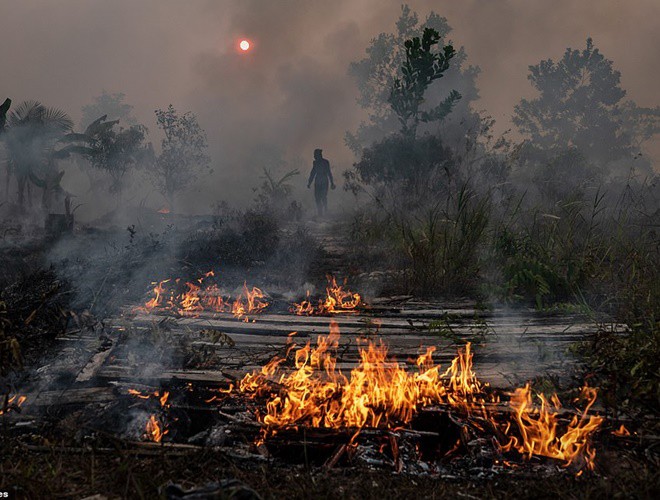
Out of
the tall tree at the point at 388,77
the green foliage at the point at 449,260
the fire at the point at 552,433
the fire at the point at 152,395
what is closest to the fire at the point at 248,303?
the fire at the point at 152,395

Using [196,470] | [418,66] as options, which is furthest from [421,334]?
[418,66]

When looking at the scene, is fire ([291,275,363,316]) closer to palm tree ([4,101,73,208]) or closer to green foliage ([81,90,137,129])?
palm tree ([4,101,73,208])

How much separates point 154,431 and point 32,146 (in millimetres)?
18108

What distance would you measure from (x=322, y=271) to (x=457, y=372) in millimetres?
5269

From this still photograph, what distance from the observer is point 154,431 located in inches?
124

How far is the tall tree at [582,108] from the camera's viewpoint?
102 ft

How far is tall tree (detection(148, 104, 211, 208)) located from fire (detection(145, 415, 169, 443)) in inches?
774

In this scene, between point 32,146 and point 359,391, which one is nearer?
point 359,391

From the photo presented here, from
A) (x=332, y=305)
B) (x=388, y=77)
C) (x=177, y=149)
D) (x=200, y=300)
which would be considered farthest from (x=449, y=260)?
(x=388, y=77)

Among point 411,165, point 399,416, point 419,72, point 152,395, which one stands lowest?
point 399,416

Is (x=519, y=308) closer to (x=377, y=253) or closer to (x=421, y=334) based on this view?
(x=421, y=334)

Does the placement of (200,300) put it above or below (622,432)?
above

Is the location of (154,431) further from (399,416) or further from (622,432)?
(622,432)

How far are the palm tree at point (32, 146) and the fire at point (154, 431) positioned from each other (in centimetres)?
1692
